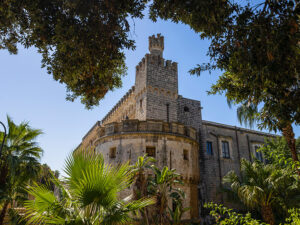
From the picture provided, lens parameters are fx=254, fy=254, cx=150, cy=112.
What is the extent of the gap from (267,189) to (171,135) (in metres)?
6.60

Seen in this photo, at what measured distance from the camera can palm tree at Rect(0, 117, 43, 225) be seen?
1189 centimetres

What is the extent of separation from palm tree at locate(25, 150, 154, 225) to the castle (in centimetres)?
1173

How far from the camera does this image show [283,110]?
16.6 feet

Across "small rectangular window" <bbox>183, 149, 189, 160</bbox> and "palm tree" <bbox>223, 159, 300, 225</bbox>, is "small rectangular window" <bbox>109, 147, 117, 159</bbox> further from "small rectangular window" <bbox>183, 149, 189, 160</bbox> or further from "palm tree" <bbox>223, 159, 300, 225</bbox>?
"palm tree" <bbox>223, 159, 300, 225</bbox>

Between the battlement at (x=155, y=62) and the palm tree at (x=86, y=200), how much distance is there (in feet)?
57.2

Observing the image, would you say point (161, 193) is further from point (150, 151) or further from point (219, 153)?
point (219, 153)

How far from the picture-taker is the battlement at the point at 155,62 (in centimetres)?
2144

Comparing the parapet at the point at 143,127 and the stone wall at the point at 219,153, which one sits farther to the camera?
the stone wall at the point at 219,153

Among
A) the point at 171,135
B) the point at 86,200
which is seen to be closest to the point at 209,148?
the point at 171,135

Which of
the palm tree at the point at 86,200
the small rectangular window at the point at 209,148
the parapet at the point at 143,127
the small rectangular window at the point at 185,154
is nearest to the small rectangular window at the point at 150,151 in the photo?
the parapet at the point at 143,127

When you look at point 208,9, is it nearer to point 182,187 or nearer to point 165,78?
point 182,187

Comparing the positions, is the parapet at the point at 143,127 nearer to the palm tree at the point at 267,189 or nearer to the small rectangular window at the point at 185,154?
the small rectangular window at the point at 185,154

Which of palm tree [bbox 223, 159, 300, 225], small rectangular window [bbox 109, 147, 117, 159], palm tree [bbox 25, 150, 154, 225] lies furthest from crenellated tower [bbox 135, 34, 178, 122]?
palm tree [bbox 25, 150, 154, 225]

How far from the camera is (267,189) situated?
47.4ft
